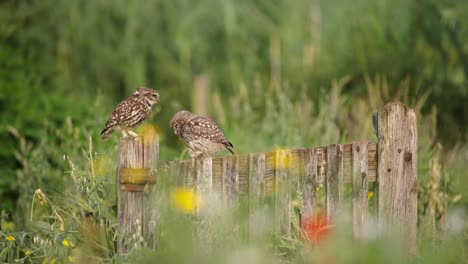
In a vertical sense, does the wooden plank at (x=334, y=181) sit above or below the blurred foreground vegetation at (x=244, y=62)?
below

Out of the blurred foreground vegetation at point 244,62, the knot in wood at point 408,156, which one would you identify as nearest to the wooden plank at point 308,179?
the knot in wood at point 408,156

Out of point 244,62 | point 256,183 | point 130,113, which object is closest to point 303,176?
point 256,183

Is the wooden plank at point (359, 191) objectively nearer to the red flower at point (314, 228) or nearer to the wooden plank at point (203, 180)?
the red flower at point (314, 228)

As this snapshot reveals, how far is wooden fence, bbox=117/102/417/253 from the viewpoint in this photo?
4.96 m

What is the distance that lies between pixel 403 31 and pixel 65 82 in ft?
12.6

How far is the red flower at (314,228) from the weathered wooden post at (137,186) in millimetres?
802

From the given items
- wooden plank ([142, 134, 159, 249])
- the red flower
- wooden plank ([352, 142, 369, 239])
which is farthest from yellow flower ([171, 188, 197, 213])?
wooden plank ([352, 142, 369, 239])

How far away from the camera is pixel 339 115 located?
31.9ft

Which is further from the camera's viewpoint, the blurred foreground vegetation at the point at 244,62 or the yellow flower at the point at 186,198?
the blurred foreground vegetation at the point at 244,62

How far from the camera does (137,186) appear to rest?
4.96m

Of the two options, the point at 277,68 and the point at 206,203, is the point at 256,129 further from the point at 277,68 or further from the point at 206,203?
the point at 206,203

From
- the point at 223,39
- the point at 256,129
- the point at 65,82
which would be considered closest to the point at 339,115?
the point at 256,129

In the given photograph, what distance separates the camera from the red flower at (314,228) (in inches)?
195

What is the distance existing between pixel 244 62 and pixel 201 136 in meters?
5.93
